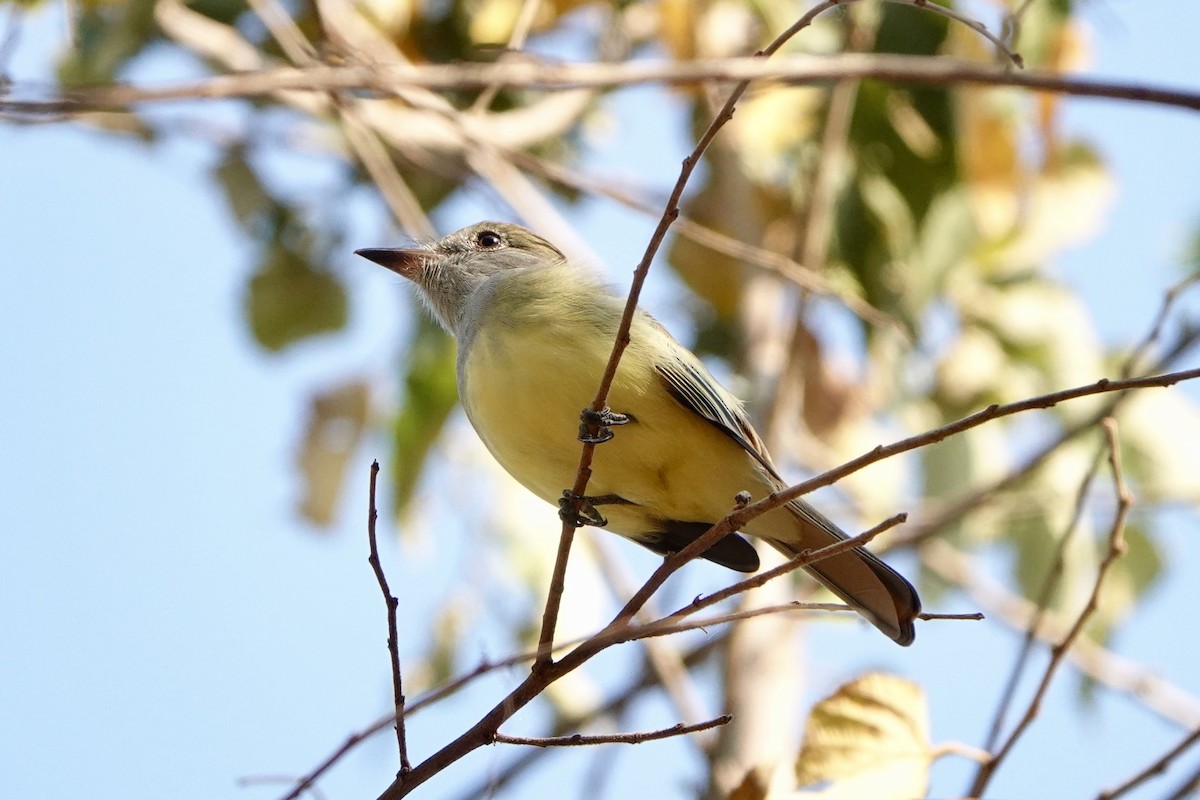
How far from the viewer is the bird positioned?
10.8 ft

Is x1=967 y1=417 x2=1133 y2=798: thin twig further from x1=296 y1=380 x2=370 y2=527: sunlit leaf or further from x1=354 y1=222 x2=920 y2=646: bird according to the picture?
x1=296 y1=380 x2=370 y2=527: sunlit leaf

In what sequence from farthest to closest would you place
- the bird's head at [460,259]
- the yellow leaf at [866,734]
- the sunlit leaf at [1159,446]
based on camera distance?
the sunlit leaf at [1159,446]
the bird's head at [460,259]
the yellow leaf at [866,734]

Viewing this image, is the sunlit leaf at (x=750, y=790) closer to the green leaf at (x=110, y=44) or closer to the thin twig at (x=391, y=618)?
the thin twig at (x=391, y=618)

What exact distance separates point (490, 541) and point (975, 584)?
2.14 metres

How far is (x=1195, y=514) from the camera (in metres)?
5.31

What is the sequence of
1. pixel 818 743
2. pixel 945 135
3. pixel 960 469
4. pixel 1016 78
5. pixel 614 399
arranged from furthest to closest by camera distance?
pixel 960 469
pixel 945 135
pixel 614 399
pixel 818 743
pixel 1016 78

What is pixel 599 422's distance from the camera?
286cm

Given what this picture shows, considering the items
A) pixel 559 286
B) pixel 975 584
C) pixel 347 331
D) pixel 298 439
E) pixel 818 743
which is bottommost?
pixel 818 743

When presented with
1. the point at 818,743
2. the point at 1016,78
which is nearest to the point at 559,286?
the point at 818,743

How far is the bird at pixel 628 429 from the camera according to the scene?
10.8ft

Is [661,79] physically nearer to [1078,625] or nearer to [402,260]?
[1078,625]

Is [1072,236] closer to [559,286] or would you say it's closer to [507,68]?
[559,286]

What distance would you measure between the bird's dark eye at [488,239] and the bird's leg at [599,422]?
135 cm

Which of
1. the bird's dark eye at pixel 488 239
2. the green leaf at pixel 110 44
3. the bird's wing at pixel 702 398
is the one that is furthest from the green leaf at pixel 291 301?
the bird's wing at pixel 702 398
